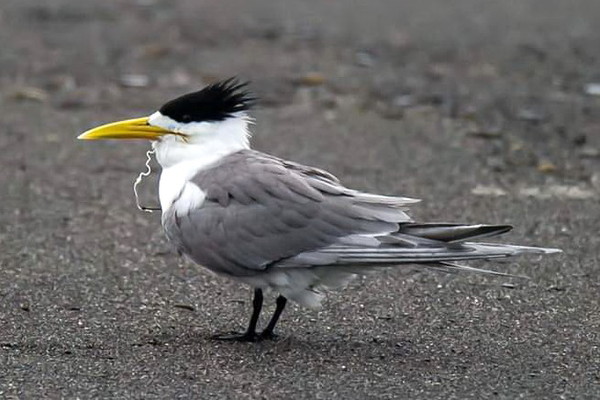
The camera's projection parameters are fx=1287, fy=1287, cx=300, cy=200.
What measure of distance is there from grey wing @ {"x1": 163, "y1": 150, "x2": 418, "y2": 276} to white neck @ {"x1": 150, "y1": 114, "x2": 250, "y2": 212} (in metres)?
0.16

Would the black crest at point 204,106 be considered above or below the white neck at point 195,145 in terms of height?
above

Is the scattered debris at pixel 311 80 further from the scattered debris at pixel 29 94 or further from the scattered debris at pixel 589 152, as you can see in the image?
the scattered debris at pixel 589 152

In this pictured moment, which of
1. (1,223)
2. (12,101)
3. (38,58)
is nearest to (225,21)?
(38,58)

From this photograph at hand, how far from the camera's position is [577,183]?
7.51 meters

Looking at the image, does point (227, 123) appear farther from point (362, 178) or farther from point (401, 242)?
point (362, 178)

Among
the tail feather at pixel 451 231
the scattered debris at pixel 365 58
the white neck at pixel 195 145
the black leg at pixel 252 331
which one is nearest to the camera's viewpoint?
the tail feather at pixel 451 231

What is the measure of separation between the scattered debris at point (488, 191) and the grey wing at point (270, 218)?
8.20 ft

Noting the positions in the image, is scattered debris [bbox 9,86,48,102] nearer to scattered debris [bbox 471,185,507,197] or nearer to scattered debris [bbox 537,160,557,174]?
scattered debris [bbox 471,185,507,197]

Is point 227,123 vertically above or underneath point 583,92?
above

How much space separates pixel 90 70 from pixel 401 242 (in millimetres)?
6001

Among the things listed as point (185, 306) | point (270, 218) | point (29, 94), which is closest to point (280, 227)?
point (270, 218)

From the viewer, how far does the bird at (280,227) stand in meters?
4.67

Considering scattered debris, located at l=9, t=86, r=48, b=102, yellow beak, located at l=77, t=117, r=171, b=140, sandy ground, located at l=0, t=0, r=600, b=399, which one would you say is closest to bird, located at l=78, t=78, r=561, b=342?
yellow beak, located at l=77, t=117, r=171, b=140

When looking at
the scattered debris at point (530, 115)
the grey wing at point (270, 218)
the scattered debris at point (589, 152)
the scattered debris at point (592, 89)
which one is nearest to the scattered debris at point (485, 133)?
the scattered debris at point (530, 115)
